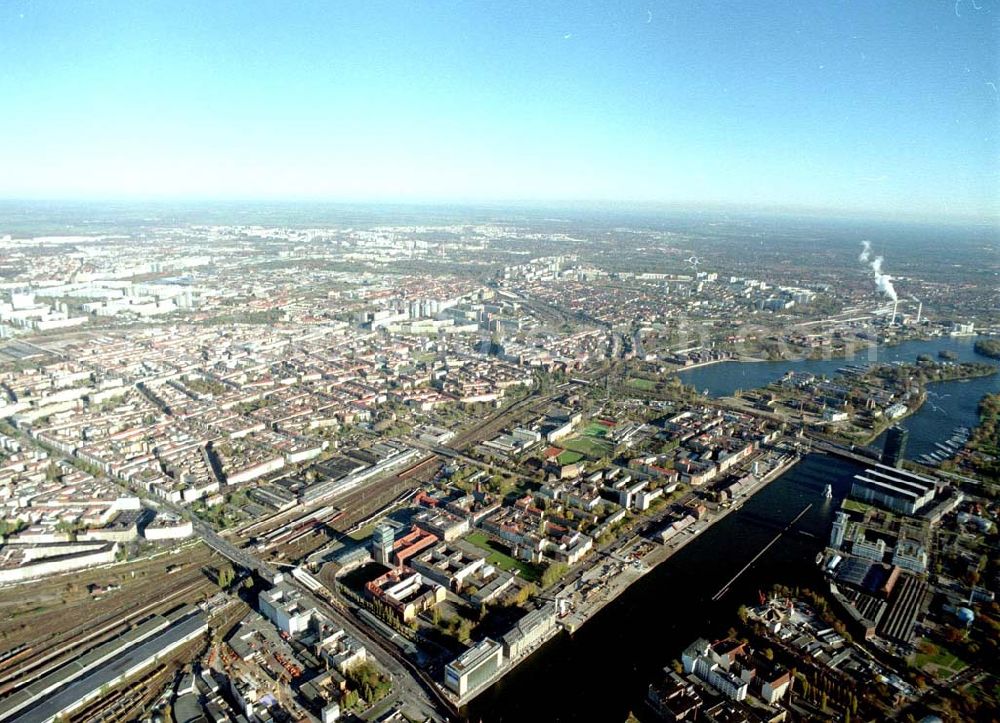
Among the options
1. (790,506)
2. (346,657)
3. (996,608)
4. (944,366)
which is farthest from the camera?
(944,366)

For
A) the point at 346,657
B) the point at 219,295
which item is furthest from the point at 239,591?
the point at 219,295

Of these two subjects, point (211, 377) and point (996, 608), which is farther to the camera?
point (211, 377)

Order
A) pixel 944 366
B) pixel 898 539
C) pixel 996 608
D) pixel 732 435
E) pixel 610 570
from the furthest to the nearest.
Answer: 1. pixel 944 366
2. pixel 732 435
3. pixel 898 539
4. pixel 610 570
5. pixel 996 608

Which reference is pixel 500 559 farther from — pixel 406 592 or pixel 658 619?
pixel 658 619

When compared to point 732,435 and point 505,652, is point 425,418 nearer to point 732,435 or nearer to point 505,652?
point 732,435

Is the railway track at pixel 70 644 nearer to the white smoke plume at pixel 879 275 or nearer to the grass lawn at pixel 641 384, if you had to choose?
the grass lawn at pixel 641 384

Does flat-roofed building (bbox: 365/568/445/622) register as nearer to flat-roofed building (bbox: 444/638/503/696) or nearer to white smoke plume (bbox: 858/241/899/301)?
flat-roofed building (bbox: 444/638/503/696)

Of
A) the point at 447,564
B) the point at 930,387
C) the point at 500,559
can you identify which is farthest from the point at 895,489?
the point at 930,387
